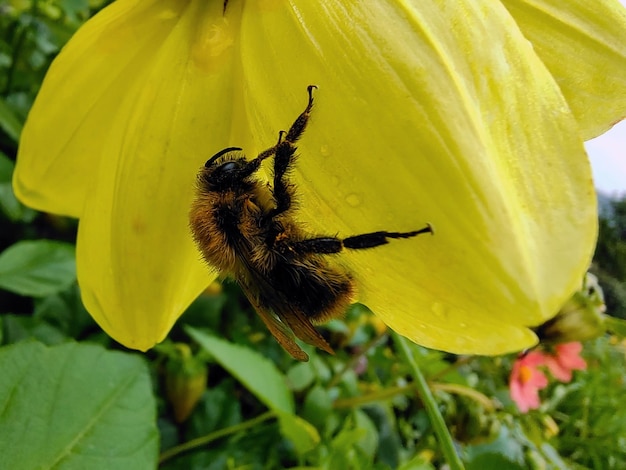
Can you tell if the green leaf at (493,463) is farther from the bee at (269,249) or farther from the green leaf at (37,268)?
the green leaf at (37,268)

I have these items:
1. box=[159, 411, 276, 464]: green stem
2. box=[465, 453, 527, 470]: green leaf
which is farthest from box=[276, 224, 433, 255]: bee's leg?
box=[159, 411, 276, 464]: green stem

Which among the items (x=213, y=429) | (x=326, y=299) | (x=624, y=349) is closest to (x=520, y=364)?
(x=213, y=429)

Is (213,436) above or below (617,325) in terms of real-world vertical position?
below

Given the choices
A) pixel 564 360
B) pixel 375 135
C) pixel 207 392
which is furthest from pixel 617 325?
pixel 207 392

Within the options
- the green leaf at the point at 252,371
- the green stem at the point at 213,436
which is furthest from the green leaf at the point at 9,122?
the green stem at the point at 213,436

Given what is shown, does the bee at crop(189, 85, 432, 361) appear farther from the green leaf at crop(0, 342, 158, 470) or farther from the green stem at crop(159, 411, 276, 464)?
the green stem at crop(159, 411, 276, 464)

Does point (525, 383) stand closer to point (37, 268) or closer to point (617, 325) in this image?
point (617, 325)
